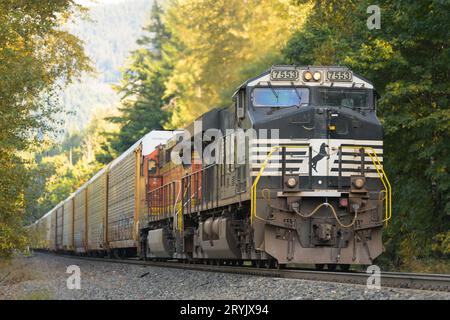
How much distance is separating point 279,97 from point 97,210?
21.4 metres

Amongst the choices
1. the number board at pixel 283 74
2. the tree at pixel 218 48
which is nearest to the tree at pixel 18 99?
the number board at pixel 283 74

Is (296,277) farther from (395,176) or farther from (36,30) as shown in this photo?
(36,30)

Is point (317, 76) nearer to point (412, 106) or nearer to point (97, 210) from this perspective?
point (412, 106)

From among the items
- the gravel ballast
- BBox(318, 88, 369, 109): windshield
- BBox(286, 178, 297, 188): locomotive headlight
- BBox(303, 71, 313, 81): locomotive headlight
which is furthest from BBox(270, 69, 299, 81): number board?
the gravel ballast

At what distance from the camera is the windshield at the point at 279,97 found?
1545 cm

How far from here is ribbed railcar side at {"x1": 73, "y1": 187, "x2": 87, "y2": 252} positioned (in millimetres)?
40188

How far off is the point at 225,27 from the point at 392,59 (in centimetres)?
3354

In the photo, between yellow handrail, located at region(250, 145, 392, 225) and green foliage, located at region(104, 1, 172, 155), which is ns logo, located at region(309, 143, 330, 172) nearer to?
yellow handrail, located at region(250, 145, 392, 225)

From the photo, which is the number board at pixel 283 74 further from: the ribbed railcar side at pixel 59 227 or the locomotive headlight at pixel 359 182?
the ribbed railcar side at pixel 59 227

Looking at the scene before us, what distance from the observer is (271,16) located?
51156 millimetres

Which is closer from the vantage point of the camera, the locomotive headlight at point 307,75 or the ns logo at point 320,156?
the ns logo at point 320,156

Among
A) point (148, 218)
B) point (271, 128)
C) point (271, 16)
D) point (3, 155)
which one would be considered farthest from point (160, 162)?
point (271, 16)

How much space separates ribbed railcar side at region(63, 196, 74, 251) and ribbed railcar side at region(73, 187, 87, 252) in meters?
1.77

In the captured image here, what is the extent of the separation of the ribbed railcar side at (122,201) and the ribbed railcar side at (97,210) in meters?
1.13
